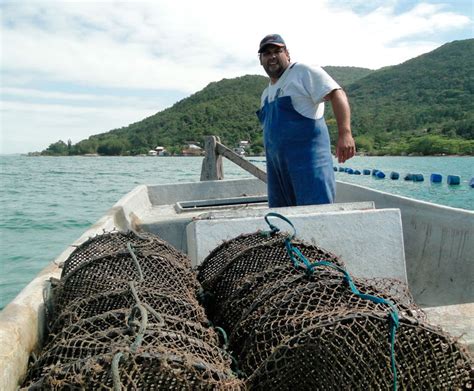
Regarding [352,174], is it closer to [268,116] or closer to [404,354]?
[268,116]

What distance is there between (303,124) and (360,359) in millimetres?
2676

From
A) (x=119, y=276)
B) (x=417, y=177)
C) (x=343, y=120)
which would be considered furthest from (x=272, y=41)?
(x=417, y=177)

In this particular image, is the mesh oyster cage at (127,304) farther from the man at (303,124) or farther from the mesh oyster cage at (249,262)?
the man at (303,124)

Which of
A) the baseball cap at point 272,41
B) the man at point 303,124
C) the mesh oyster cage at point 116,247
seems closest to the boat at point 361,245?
the mesh oyster cage at point 116,247

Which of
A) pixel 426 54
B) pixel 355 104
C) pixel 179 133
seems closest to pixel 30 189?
pixel 179 133

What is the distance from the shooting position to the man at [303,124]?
4.00 metres

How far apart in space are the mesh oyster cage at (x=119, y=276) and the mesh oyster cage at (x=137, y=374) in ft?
2.49

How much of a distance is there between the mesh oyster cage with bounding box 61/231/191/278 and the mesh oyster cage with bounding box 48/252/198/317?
0.32 feet

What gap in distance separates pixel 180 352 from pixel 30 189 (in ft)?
95.0

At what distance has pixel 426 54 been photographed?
94062mm

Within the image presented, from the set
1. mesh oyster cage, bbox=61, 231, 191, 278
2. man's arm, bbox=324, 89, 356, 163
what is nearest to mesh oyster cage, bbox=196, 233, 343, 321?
mesh oyster cage, bbox=61, 231, 191, 278

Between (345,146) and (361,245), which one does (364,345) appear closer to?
(361,245)

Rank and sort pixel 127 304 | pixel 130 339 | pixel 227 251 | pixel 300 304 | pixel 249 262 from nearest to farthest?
pixel 130 339
pixel 300 304
pixel 127 304
pixel 249 262
pixel 227 251

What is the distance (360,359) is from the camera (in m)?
1.64
